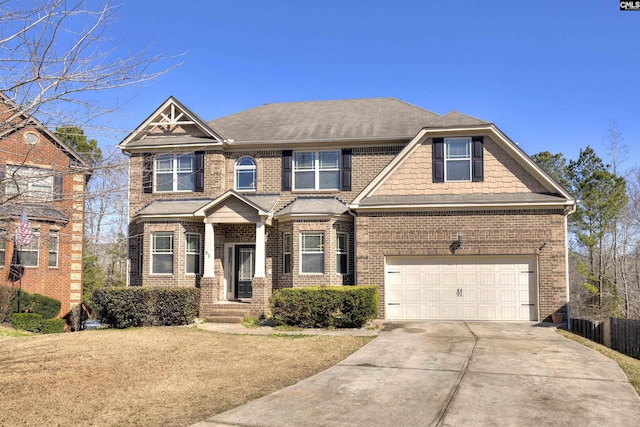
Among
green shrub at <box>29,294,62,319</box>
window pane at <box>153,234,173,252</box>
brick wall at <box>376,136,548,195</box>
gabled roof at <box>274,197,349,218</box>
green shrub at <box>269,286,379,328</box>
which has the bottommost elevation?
green shrub at <box>29,294,62,319</box>

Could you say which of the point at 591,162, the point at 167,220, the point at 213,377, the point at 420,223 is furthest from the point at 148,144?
the point at 591,162

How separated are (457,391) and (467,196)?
10059 mm

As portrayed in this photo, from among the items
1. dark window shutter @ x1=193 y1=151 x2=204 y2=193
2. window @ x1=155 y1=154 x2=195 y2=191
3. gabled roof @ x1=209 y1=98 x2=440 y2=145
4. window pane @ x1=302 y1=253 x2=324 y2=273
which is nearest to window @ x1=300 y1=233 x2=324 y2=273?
window pane @ x1=302 y1=253 x2=324 y2=273

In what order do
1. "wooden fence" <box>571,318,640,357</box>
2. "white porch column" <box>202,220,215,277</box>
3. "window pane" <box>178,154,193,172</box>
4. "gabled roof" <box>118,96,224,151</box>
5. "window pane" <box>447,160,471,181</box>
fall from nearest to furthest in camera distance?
"wooden fence" <box>571,318,640,357</box> → "window pane" <box>447,160,471,181</box> → "white porch column" <box>202,220,215,277</box> → "gabled roof" <box>118,96,224,151</box> → "window pane" <box>178,154,193,172</box>

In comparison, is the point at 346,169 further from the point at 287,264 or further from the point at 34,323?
the point at 34,323

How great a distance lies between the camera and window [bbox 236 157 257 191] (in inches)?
793

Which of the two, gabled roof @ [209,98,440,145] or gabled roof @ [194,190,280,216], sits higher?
gabled roof @ [209,98,440,145]

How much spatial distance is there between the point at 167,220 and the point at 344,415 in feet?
44.3

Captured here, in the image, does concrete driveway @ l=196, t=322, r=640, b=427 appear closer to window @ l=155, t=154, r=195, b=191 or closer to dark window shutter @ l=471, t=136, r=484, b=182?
dark window shutter @ l=471, t=136, r=484, b=182

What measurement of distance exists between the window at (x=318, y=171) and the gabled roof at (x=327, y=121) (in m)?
0.68

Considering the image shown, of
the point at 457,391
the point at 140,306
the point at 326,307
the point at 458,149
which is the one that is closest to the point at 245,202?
the point at 140,306

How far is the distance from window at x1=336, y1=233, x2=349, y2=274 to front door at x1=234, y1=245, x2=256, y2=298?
138 inches

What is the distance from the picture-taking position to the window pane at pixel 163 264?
739 inches

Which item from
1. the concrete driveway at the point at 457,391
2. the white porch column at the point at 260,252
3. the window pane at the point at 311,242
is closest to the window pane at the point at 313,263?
the window pane at the point at 311,242
